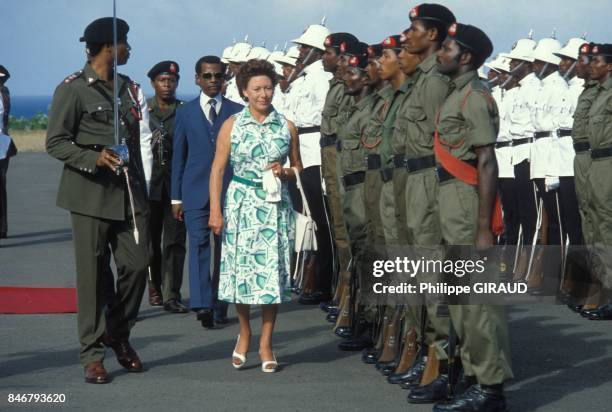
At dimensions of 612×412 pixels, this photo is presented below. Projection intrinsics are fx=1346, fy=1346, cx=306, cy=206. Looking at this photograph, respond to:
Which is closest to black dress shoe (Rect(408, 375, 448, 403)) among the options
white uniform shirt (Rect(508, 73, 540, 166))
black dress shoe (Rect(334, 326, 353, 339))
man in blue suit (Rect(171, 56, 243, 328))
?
black dress shoe (Rect(334, 326, 353, 339))

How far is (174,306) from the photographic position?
493 inches

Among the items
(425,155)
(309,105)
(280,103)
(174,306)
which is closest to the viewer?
(425,155)

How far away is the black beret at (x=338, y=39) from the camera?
11703 millimetres

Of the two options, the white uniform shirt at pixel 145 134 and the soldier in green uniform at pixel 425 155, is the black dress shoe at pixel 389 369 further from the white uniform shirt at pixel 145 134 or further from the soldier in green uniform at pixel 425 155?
the white uniform shirt at pixel 145 134

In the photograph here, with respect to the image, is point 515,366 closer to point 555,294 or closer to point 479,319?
point 479,319

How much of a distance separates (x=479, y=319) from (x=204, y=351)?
10.2 feet

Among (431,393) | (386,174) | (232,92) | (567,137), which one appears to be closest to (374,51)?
(386,174)

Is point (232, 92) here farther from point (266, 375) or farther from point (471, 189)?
point (471, 189)

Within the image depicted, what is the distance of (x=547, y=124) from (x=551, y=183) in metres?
0.62

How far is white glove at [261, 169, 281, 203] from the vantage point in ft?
31.2

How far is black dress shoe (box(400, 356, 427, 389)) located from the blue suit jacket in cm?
329

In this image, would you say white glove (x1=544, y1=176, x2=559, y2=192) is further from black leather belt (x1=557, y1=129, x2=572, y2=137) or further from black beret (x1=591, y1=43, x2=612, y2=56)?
black beret (x1=591, y1=43, x2=612, y2=56)

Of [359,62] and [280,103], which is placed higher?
[359,62]

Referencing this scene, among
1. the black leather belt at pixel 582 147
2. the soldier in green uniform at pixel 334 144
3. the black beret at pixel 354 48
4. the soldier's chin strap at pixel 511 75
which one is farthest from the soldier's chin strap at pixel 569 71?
the black beret at pixel 354 48
